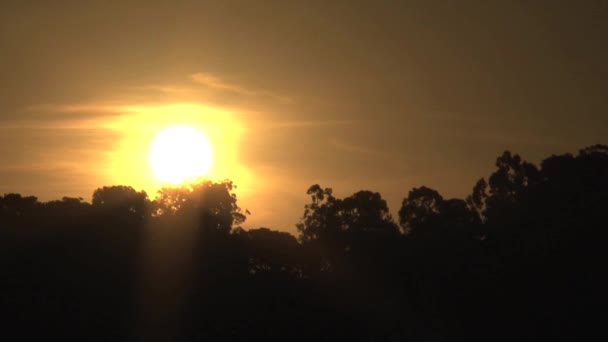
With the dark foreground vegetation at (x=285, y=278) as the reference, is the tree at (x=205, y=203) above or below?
above

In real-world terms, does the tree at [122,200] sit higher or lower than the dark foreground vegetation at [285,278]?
higher

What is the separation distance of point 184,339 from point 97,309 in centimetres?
567

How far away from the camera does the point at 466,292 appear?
2418 inches

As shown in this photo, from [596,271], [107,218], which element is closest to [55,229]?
[107,218]

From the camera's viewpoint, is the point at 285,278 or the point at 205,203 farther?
the point at 205,203

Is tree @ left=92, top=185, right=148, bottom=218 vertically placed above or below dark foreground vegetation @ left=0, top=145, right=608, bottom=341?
above

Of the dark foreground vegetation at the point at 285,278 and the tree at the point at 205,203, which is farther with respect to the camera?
the tree at the point at 205,203

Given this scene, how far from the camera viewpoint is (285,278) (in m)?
61.7

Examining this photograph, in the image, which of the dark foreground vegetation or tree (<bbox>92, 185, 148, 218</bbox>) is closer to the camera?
the dark foreground vegetation

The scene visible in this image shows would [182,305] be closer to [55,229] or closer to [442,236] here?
[55,229]

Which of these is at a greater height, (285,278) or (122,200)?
(122,200)

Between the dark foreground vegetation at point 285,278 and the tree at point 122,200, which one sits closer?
the dark foreground vegetation at point 285,278

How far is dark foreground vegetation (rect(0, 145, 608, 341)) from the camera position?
54.0 metres

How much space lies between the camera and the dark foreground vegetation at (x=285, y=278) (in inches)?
2126
